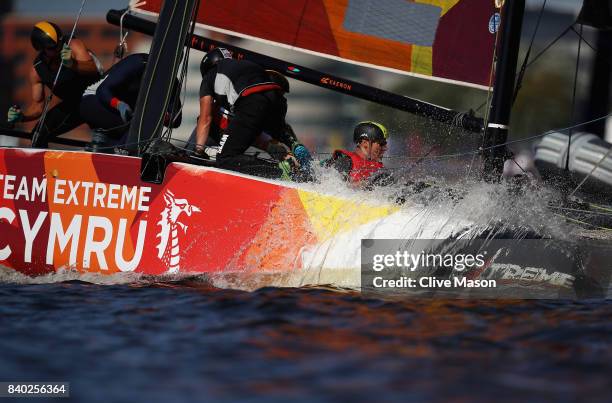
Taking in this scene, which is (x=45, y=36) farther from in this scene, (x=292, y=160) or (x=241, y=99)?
(x=292, y=160)

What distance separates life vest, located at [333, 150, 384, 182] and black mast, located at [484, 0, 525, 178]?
35.8 inches

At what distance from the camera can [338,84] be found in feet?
18.4

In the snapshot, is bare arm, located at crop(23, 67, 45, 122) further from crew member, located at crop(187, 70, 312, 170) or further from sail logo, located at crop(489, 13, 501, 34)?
sail logo, located at crop(489, 13, 501, 34)

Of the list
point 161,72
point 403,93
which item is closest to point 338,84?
point 161,72

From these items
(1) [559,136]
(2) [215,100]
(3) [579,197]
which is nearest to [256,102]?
(2) [215,100]

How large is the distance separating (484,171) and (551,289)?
0.98 metres

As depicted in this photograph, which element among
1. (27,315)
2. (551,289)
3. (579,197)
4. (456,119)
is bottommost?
(27,315)

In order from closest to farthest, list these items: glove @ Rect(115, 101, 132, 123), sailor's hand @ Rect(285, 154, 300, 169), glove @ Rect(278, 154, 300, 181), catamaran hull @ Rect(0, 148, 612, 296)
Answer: catamaran hull @ Rect(0, 148, 612, 296)
glove @ Rect(278, 154, 300, 181)
sailor's hand @ Rect(285, 154, 300, 169)
glove @ Rect(115, 101, 132, 123)

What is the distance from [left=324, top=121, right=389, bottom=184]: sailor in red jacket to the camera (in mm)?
4633

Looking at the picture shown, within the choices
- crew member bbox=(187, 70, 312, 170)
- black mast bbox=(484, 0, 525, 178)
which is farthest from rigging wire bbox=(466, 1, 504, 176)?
crew member bbox=(187, 70, 312, 170)

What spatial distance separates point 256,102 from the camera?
5.06 m

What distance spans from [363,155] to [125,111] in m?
1.43

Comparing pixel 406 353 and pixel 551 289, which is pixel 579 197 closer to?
pixel 551 289

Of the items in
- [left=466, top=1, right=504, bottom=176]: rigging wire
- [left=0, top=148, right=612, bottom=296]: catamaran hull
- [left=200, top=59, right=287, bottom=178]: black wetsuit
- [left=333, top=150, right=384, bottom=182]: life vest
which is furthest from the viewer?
[left=466, top=1, right=504, bottom=176]: rigging wire
